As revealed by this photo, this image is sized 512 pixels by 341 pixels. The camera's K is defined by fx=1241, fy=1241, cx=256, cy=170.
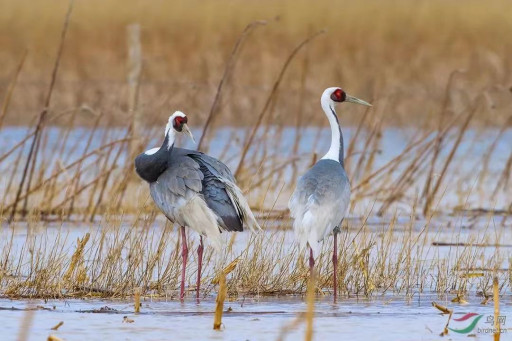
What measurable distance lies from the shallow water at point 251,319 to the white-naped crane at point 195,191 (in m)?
0.54

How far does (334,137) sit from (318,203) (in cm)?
97

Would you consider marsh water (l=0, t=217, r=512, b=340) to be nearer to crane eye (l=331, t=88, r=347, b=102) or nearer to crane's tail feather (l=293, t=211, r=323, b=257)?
crane's tail feather (l=293, t=211, r=323, b=257)

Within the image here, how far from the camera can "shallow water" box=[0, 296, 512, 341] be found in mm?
6207

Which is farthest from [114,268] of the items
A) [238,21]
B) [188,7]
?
[188,7]

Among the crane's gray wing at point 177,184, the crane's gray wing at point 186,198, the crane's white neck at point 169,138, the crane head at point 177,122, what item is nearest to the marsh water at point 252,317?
the crane's gray wing at point 186,198

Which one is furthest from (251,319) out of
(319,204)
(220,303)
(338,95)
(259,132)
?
(259,132)

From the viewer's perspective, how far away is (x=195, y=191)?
26.0 feet

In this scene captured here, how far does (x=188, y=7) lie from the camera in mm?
37875

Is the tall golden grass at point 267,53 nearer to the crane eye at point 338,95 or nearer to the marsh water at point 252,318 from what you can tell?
the crane eye at point 338,95

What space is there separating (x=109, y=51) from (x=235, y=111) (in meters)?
6.68

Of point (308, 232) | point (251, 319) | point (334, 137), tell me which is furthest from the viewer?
point (334, 137)

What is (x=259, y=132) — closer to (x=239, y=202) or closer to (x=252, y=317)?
(x=239, y=202)

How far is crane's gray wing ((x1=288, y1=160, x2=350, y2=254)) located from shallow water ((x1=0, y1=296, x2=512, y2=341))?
43 cm

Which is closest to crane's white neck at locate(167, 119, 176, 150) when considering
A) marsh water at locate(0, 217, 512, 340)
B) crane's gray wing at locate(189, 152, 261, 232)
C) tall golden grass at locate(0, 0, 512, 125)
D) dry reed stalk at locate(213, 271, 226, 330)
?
crane's gray wing at locate(189, 152, 261, 232)
